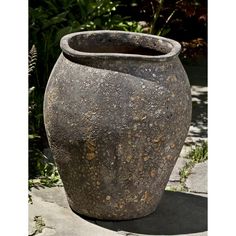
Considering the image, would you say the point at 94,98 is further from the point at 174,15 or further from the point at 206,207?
the point at 174,15

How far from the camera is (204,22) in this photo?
21.3ft

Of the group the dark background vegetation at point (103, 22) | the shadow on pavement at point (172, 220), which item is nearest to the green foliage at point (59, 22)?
the dark background vegetation at point (103, 22)

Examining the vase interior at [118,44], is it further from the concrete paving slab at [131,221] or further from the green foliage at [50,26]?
the green foliage at [50,26]

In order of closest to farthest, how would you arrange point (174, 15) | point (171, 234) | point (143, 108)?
point (143, 108) < point (171, 234) < point (174, 15)

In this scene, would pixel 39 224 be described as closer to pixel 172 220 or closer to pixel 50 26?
pixel 172 220

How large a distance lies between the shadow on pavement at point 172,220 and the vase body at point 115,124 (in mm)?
63

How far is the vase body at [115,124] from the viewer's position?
151 inches

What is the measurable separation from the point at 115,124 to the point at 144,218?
0.72m

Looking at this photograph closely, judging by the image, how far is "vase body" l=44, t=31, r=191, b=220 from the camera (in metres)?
3.83

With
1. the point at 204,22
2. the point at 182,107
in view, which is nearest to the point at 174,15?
the point at 204,22

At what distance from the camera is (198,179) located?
4.89 meters

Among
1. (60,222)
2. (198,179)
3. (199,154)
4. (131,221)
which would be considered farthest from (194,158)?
(60,222)

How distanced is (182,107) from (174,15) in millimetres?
2809

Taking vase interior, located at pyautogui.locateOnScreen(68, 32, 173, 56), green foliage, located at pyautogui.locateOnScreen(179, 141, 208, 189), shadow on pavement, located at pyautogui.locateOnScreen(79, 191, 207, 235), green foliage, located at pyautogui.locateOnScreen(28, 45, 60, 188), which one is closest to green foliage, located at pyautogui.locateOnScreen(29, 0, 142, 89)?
green foliage, located at pyautogui.locateOnScreen(28, 45, 60, 188)
